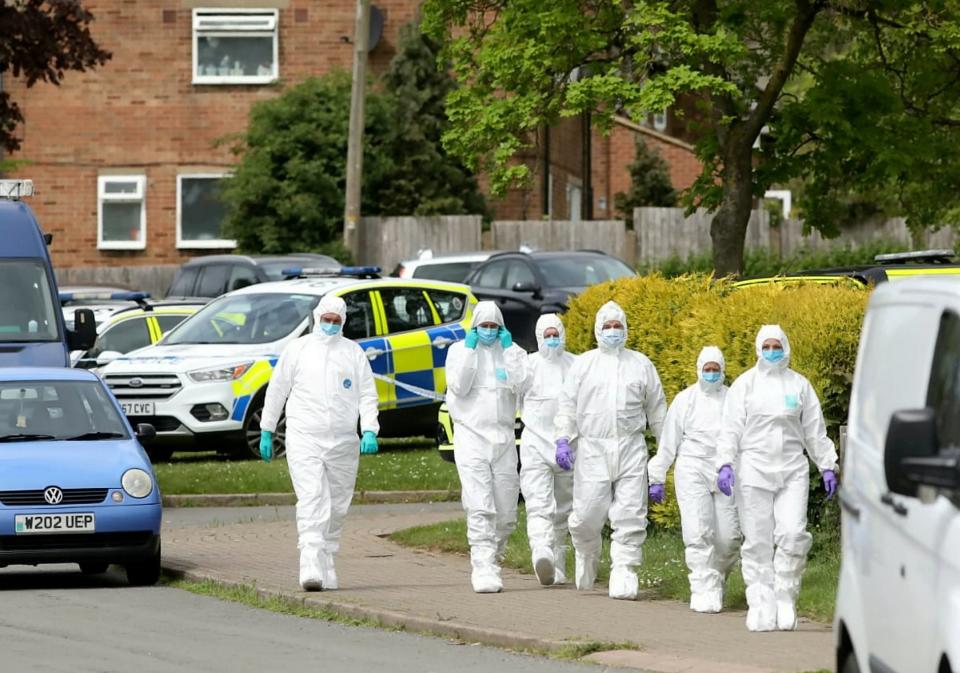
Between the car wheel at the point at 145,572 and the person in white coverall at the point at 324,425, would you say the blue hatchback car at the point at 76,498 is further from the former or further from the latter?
the person in white coverall at the point at 324,425

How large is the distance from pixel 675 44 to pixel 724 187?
6.68 ft

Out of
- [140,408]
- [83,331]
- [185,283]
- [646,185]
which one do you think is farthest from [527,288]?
[646,185]

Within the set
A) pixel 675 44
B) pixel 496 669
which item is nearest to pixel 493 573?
pixel 496 669

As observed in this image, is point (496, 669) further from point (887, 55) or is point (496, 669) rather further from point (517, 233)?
point (517, 233)

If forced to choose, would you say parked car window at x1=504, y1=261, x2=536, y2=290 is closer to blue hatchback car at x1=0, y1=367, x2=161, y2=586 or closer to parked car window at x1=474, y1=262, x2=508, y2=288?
parked car window at x1=474, y1=262, x2=508, y2=288

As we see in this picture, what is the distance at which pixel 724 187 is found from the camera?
81.7ft

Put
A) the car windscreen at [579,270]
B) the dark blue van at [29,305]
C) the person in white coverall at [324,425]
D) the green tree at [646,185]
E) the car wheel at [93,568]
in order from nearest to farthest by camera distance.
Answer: the person in white coverall at [324,425] < the car wheel at [93,568] < the dark blue van at [29,305] < the car windscreen at [579,270] < the green tree at [646,185]

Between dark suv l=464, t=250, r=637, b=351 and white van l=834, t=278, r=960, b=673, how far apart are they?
65.1ft

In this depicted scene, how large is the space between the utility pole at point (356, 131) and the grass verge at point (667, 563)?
20394 millimetres

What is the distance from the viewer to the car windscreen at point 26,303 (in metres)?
19.6

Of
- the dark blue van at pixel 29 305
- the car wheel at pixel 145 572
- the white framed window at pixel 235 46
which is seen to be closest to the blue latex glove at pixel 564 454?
the car wheel at pixel 145 572

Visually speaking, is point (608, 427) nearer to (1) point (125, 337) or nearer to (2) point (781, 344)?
(2) point (781, 344)

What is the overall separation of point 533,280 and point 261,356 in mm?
6352

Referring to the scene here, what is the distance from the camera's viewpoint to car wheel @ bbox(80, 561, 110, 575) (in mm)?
15239
